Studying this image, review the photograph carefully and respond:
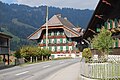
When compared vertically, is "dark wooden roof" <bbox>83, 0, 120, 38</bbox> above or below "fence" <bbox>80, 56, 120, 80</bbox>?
above

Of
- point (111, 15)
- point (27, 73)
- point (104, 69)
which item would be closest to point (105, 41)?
point (111, 15)

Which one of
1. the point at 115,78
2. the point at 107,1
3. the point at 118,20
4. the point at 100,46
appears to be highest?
the point at 107,1

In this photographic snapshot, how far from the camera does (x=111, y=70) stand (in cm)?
1391

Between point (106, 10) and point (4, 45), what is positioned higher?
point (106, 10)

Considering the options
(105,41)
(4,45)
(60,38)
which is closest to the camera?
(105,41)

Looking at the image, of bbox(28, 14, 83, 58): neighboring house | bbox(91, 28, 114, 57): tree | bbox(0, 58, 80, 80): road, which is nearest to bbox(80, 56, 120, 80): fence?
bbox(0, 58, 80, 80): road

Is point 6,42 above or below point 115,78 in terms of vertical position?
above

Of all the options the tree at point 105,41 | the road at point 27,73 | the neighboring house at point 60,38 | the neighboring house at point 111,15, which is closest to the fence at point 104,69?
the road at point 27,73

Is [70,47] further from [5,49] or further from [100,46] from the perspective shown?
[100,46]

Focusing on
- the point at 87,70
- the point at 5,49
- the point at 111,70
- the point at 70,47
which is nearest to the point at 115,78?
the point at 111,70

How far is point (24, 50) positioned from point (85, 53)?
15.0 m

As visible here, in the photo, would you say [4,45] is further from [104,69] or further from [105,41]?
[104,69]

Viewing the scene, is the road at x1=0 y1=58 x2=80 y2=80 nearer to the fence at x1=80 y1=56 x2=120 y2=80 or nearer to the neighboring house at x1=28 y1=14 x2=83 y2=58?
the fence at x1=80 y1=56 x2=120 y2=80

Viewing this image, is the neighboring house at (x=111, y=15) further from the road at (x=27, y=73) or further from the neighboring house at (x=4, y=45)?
the neighboring house at (x=4, y=45)
